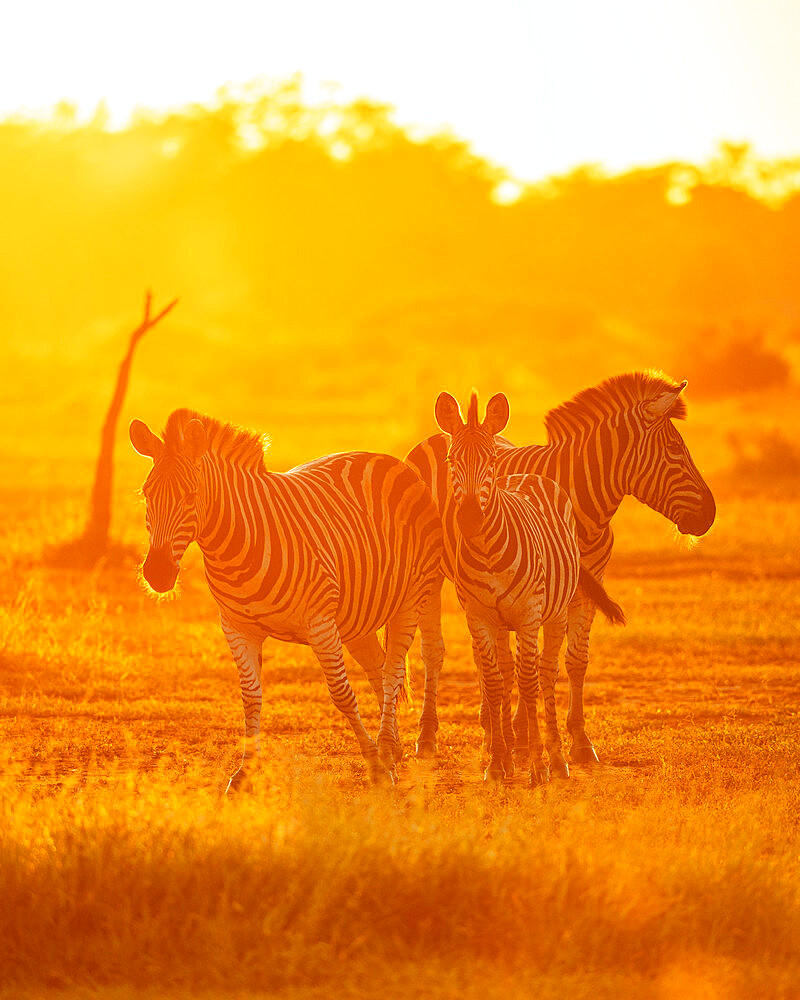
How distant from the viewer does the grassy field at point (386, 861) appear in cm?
459

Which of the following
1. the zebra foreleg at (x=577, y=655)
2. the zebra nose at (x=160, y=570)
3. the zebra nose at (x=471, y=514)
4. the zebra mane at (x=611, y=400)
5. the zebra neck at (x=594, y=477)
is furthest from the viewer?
the zebra mane at (x=611, y=400)

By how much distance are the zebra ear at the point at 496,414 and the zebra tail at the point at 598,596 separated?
4.27 ft

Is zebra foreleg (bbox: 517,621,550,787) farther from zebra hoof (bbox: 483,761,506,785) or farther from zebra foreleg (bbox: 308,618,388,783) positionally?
zebra foreleg (bbox: 308,618,388,783)

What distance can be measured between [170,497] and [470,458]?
4.56 ft

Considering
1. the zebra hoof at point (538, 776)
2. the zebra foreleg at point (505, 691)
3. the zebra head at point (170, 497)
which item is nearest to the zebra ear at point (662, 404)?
the zebra foreleg at point (505, 691)

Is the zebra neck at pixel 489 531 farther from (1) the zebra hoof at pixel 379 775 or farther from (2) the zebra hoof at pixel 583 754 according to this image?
(2) the zebra hoof at pixel 583 754

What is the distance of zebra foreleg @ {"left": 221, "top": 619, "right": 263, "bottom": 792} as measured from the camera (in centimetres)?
693

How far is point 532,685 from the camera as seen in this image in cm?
748

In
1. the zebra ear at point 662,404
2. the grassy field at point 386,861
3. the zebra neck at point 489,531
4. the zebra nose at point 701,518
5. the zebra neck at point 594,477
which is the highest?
the zebra ear at point 662,404

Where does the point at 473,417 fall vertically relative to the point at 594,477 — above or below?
above

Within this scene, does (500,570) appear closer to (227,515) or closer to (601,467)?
(227,515)

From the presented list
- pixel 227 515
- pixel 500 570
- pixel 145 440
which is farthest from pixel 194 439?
pixel 500 570

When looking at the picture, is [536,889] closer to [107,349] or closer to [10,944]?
[10,944]

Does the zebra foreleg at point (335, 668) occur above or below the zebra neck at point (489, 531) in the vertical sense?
below
